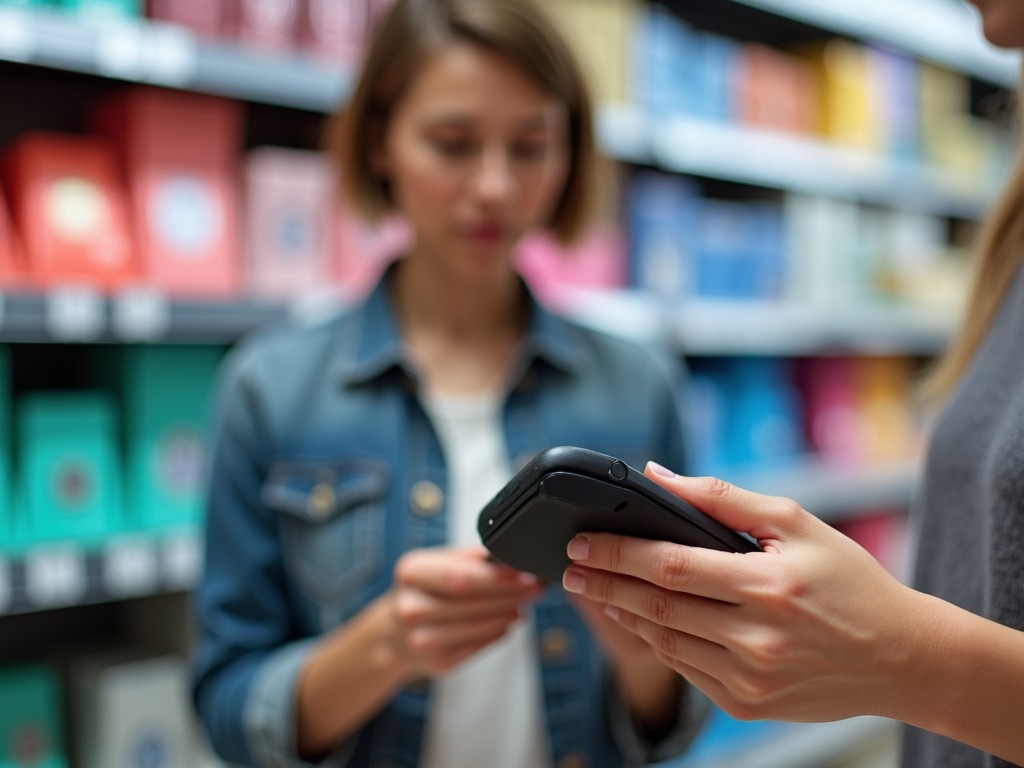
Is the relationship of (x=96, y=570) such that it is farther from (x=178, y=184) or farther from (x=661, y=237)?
(x=661, y=237)

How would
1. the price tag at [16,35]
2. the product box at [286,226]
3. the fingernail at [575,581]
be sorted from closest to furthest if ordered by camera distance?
the fingernail at [575,581] < the price tag at [16,35] < the product box at [286,226]

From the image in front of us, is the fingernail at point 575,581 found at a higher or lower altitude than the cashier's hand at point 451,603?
higher

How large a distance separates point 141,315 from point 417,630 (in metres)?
0.88

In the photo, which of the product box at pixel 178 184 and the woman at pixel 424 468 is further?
the product box at pixel 178 184

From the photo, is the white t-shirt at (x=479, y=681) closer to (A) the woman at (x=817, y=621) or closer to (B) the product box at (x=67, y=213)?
(A) the woman at (x=817, y=621)

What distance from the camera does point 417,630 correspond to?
908 millimetres

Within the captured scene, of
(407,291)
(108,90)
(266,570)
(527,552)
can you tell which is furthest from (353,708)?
(108,90)

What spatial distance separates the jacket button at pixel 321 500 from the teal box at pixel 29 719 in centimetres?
77

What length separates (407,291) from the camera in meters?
1.30

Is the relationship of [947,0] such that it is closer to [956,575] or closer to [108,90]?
[108,90]

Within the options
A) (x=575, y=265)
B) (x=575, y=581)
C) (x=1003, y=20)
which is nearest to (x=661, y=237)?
(x=575, y=265)

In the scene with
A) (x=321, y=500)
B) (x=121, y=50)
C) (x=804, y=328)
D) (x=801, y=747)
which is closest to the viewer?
(x=321, y=500)

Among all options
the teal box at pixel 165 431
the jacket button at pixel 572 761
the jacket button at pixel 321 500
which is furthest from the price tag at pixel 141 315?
the jacket button at pixel 572 761

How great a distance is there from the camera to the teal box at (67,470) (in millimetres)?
1501
